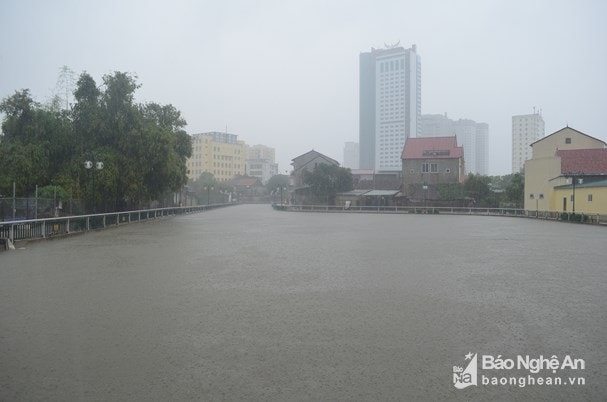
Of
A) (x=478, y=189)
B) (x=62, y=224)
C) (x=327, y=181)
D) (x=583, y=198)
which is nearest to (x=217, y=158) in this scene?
(x=327, y=181)

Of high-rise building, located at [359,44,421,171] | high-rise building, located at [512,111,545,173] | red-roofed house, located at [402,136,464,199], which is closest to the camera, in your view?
red-roofed house, located at [402,136,464,199]

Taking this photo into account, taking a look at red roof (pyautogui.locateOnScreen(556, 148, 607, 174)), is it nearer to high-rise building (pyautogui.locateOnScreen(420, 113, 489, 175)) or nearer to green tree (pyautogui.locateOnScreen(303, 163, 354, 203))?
green tree (pyautogui.locateOnScreen(303, 163, 354, 203))

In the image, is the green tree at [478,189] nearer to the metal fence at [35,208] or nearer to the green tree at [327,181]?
the green tree at [327,181]

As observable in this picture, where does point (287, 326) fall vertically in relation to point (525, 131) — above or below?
below

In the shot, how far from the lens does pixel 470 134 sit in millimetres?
165000

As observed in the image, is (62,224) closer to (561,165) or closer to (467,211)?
(561,165)

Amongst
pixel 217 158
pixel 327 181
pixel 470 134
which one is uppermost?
pixel 470 134

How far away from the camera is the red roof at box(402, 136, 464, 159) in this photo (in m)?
70.1

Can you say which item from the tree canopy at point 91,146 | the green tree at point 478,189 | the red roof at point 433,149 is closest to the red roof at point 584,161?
the green tree at point 478,189

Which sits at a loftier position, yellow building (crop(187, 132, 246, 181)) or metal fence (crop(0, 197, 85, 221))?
yellow building (crop(187, 132, 246, 181))

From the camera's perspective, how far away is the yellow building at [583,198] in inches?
1553

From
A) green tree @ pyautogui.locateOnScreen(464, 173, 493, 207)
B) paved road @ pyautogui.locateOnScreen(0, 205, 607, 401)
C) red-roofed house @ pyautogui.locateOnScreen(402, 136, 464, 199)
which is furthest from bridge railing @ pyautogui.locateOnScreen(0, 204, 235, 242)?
red-roofed house @ pyautogui.locateOnScreen(402, 136, 464, 199)

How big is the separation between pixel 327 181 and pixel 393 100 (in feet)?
256

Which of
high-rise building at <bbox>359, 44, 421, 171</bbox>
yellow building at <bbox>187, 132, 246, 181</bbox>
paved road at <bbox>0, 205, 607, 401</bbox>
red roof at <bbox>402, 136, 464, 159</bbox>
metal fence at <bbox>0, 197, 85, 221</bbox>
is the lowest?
paved road at <bbox>0, 205, 607, 401</bbox>
